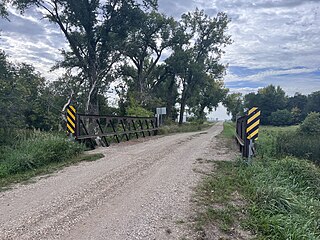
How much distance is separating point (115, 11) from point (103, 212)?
17.1 meters

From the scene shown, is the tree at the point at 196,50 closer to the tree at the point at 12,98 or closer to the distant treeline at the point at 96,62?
the distant treeline at the point at 96,62

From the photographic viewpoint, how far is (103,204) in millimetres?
3623

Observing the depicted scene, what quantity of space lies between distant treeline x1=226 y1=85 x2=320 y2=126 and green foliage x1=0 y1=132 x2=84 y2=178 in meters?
36.3

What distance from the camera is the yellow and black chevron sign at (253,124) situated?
6469 millimetres

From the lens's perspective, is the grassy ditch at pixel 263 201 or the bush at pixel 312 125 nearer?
the grassy ditch at pixel 263 201

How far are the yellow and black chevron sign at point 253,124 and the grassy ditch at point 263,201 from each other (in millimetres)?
875

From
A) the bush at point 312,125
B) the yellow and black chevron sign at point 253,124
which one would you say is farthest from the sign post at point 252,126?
the bush at point 312,125

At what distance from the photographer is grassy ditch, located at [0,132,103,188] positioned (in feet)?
17.6

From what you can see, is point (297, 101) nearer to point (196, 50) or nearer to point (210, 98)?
point (210, 98)

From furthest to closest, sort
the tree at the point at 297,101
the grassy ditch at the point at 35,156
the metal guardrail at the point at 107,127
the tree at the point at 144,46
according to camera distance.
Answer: the tree at the point at 297,101 < the tree at the point at 144,46 < the metal guardrail at the point at 107,127 < the grassy ditch at the point at 35,156

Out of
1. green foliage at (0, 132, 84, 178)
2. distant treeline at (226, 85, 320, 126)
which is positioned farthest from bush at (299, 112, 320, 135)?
distant treeline at (226, 85, 320, 126)

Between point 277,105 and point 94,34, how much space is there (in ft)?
165

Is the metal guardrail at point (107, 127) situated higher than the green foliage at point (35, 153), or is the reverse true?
the metal guardrail at point (107, 127)

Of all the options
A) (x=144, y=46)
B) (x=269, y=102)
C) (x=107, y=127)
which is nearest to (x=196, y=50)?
(x=144, y=46)
